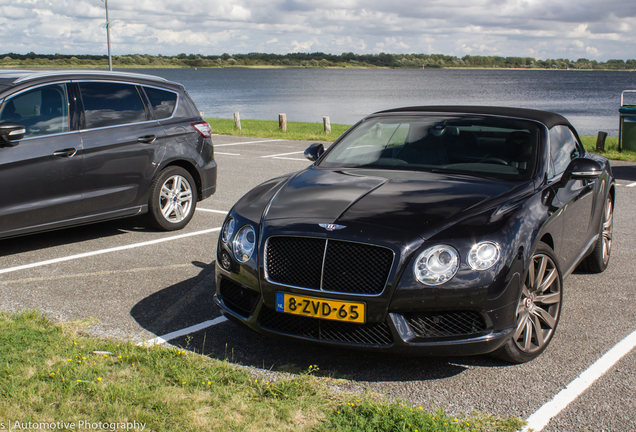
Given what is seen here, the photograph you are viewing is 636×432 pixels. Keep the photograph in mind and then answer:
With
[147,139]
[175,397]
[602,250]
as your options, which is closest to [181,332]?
[175,397]

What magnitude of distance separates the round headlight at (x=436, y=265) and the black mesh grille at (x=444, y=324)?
0.69ft

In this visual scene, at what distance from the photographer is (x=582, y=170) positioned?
14.5 feet

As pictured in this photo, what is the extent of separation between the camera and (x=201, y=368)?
359 centimetres

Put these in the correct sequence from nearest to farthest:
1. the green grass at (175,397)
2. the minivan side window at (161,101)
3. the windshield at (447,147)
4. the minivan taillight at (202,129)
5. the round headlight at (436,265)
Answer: the green grass at (175,397)
the round headlight at (436,265)
the windshield at (447,147)
the minivan side window at (161,101)
the minivan taillight at (202,129)

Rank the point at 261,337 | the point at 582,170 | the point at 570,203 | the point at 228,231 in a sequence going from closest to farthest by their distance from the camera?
the point at 228,231 < the point at 261,337 < the point at 582,170 < the point at 570,203

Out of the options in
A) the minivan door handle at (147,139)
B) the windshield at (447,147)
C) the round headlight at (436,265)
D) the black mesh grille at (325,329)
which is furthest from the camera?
the minivan door handle at (147,139)

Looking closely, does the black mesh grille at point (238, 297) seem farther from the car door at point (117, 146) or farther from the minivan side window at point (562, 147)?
the car door at point (117, 146)

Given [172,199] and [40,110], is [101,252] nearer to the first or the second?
[172,199]

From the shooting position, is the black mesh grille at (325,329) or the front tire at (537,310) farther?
the front tire at (537,310)

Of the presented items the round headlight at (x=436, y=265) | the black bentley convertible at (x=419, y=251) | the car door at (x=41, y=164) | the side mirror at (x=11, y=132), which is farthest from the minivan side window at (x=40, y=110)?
the round headlight at (x=436, y=265)

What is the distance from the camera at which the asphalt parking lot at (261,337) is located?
339 cm

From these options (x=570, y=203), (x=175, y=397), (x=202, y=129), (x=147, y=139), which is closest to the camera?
(x=175, y=397)

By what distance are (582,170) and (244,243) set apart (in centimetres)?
246

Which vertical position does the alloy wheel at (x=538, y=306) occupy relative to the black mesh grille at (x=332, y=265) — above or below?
below
